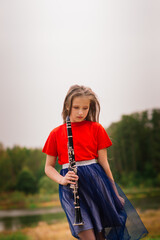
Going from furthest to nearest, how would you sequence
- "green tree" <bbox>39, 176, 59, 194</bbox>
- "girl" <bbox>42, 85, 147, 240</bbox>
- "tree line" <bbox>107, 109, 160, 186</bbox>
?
"tree line" <bbox>107, 109, 160, 186</bbox> → "green tree" <bbox>39, 176, 59, 194</bbox> → "girl" <bbox>42, 85, 147, 240</bbox>

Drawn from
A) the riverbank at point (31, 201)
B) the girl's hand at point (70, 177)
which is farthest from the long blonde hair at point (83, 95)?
the riverbank at point (31, 201)

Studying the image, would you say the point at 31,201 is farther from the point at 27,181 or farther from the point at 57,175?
the point at 57,175

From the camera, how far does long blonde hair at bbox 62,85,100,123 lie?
1.81 m

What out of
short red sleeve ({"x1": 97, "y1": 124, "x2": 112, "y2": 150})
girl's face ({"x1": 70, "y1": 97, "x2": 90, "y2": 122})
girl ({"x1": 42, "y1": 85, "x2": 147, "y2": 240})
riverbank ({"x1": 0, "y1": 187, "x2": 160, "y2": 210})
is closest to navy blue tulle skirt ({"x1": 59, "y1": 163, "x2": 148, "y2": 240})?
girl ({"x1": 42, "y1": 85, "x2": 147, "y2": 240})

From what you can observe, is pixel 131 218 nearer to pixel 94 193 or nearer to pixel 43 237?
pixel 94 193

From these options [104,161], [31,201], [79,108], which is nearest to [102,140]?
[104,161]

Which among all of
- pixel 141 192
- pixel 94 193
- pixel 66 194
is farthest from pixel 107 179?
pixel 141 192

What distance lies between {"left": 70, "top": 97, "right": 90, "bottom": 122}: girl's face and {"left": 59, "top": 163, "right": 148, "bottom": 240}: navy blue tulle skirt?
274 millimetres

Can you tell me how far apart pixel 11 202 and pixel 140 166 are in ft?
7.03

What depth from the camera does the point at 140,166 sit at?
541cm

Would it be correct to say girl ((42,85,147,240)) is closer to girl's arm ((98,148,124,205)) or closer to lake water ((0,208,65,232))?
girl's arm ((98,148,124,205))

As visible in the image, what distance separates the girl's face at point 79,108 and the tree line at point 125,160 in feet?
9.09

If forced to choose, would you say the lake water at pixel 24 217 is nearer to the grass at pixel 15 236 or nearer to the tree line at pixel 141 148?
the grass at pixel 15 236

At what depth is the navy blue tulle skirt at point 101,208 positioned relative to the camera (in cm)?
171
